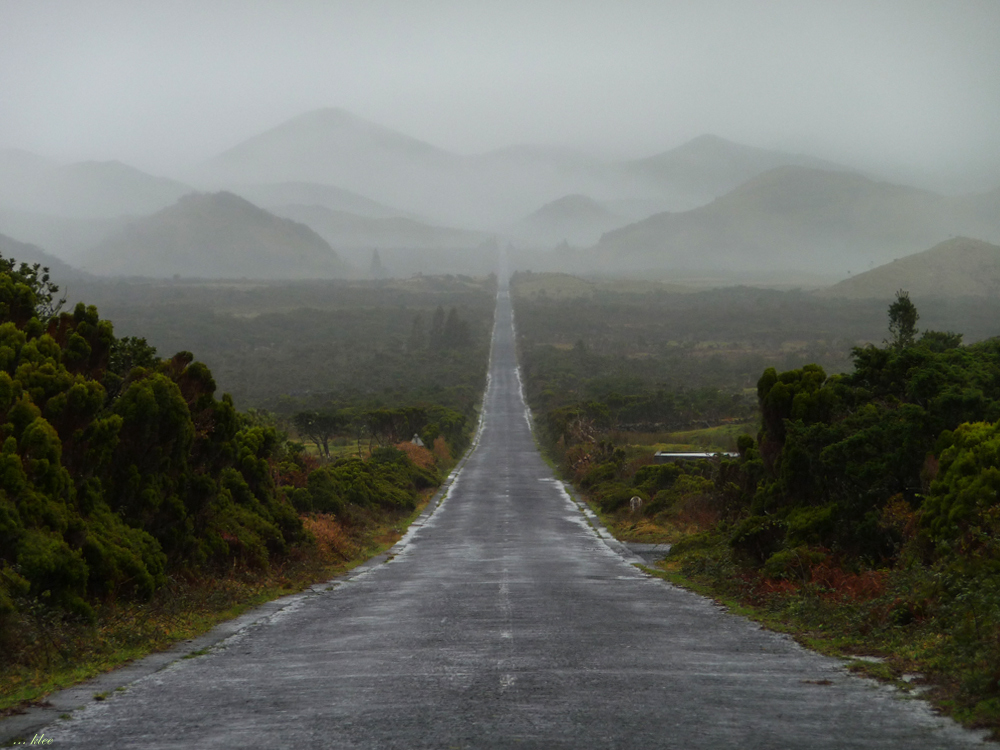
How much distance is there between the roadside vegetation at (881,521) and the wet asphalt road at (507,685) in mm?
749

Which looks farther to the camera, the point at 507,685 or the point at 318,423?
the point at 318,423

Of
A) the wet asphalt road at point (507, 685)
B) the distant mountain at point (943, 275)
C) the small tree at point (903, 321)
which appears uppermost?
the distant mountain at point (943, 275)

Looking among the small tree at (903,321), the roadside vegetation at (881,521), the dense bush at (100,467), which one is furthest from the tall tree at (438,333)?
the dense bush at (100,467)

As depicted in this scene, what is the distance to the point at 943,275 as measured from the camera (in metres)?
169

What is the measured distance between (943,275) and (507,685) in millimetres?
176381

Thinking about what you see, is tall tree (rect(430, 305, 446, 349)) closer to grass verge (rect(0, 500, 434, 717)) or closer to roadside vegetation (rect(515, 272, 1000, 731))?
roadside vegetation (rect(515, 272, 1000, 731))

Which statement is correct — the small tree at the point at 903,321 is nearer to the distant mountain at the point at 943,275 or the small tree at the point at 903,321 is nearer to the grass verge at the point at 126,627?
the grass verge at the point at 126,627

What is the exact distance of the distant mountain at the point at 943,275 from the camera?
522 feet

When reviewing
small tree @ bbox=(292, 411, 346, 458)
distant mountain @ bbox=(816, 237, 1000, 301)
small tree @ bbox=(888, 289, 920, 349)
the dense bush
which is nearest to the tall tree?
distant mountain @ bbox=(816, 237, 1000, 301)

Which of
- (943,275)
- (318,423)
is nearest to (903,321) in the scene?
(318,423)

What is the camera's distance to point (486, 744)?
7.40 metres

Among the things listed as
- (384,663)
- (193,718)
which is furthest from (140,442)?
(193,718)

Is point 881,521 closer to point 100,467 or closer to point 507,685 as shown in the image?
point 507,685

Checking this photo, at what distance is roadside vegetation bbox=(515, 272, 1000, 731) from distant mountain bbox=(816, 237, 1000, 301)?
143 meters
